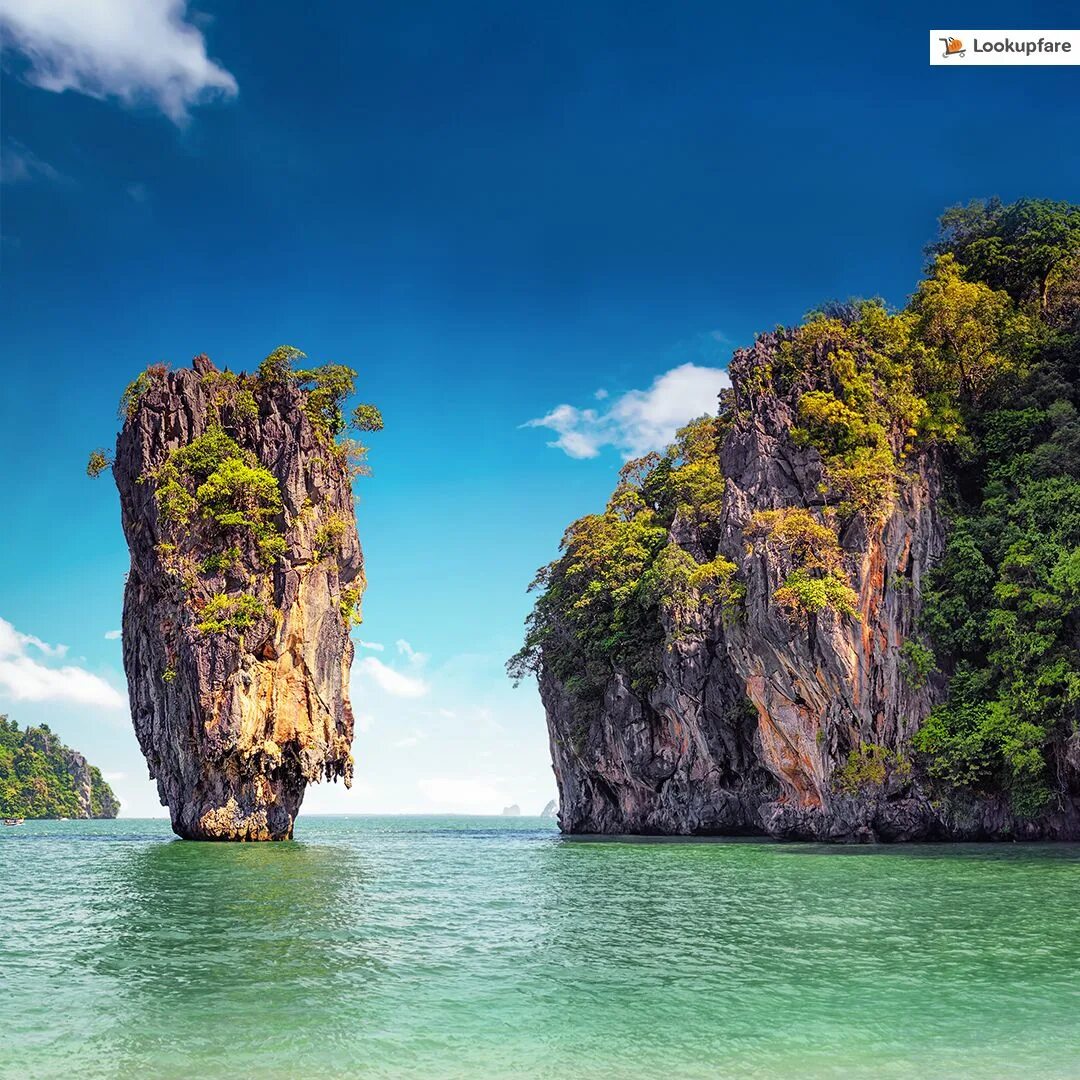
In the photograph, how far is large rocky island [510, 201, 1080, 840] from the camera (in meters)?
28.7

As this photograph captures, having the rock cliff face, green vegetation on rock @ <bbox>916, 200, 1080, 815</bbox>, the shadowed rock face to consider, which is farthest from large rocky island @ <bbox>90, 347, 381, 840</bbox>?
green vegetation on rock @ <bbox>916, 200, 1080, 815</bbox>

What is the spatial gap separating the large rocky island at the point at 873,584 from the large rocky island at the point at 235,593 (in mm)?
11495

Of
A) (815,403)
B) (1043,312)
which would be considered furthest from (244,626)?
(1043,312)

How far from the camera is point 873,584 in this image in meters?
31.8

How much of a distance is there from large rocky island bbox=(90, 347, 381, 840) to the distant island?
66.9 m

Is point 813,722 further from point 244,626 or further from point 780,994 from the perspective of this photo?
point 780,994

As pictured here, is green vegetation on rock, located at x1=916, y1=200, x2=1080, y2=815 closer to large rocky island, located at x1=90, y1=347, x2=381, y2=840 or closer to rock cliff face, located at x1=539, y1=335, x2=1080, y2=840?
rock cliff face, located at x1=539, y1=335, x2=1080, y2=840

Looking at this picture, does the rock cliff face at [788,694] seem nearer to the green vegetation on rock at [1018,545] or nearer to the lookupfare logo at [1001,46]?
the green vegetation on rock at [1018,545]

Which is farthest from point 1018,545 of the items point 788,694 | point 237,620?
point 237,620

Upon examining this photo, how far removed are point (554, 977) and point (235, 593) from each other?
26.7 meters

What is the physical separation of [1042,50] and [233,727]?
29843 millimetres

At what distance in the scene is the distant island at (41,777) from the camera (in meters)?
94.1

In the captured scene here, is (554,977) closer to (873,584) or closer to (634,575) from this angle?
(873,584)

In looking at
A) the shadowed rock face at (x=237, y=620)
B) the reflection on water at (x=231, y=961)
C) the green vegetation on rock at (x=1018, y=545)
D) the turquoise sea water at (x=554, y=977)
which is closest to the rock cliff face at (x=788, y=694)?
the green vegetation on rock at (x=1018, y=545)
